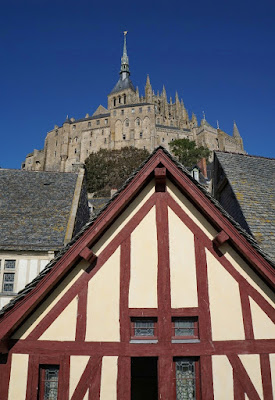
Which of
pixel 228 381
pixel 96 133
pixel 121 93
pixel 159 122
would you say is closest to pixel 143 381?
pixel 228 381

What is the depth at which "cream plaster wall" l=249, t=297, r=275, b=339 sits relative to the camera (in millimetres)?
5863

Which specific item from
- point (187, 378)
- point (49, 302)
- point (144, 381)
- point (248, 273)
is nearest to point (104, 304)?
point (49, 302)

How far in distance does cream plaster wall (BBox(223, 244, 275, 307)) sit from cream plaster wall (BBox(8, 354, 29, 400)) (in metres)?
4.11

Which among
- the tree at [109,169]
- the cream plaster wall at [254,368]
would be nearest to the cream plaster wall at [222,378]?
the cream plaster wall at [254,368]

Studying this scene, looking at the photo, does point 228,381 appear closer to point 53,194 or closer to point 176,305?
point 176,305

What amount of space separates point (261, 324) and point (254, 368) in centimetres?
75

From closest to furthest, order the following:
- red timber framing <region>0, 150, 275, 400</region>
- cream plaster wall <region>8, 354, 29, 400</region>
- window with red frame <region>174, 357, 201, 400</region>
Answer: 1. cream plaster wall <region>8, 354, 29, 400</region>
2. red timber framing <region>0, 150, 275, 400</region>
3. window with red frame <region>174, 357, 201, 400</region>

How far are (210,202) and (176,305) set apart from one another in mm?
2054

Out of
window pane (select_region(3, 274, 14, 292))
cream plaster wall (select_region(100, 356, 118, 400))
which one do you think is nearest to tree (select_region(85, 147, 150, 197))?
window pane (select_region(3, 274, 14, 292))

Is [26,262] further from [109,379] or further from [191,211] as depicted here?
[191,211]

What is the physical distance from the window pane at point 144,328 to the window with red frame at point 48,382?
1.55 m

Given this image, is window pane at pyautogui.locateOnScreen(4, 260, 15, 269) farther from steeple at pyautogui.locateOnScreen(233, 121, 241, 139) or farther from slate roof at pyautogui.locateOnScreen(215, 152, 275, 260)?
steeple at pyautogui.locateOnScreen(233, 121, 241, 139)

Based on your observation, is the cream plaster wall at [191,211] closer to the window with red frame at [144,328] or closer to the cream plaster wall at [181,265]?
the cream plaster wall at [181,265]

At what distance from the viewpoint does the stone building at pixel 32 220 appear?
11820 mm
